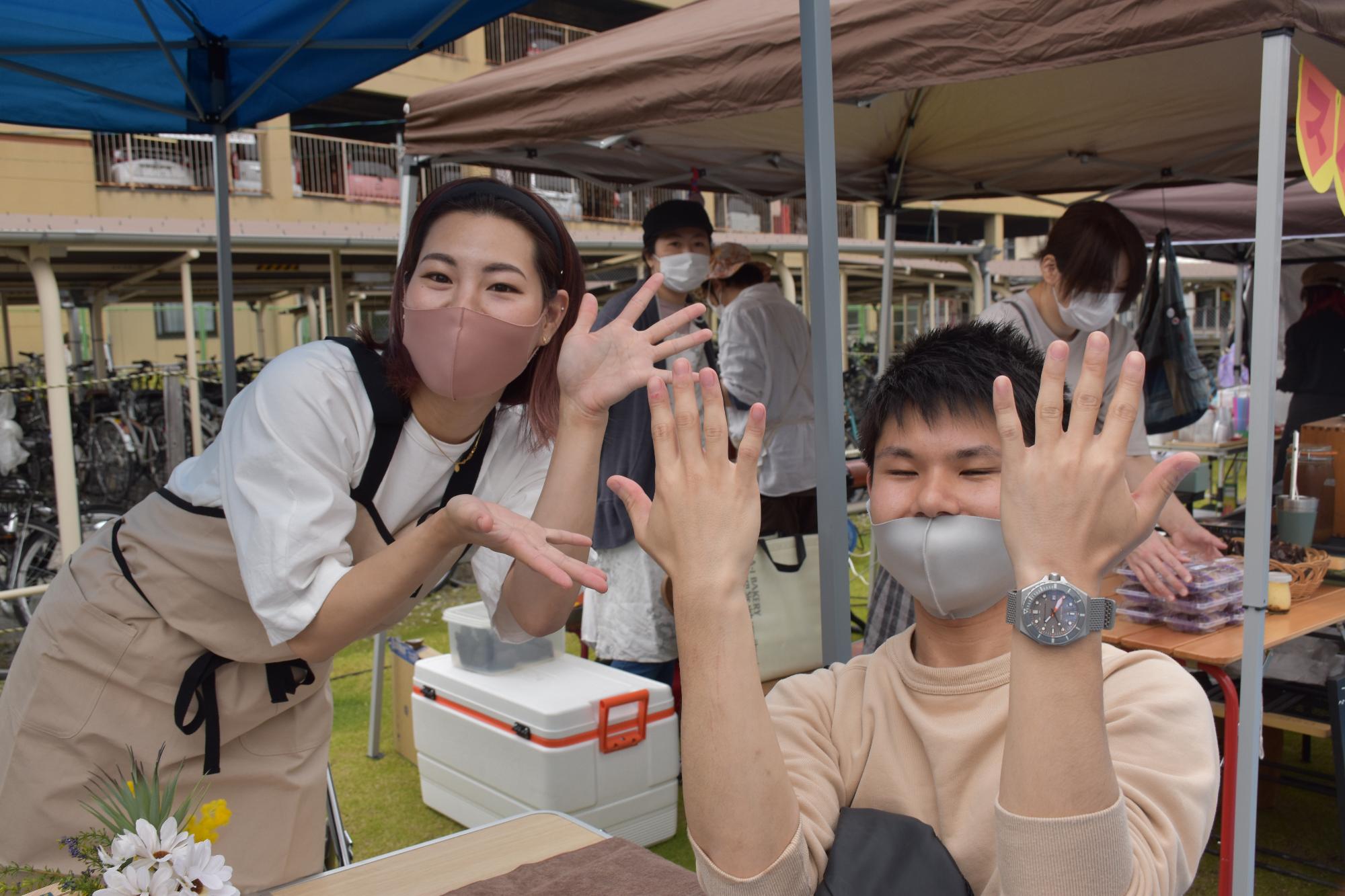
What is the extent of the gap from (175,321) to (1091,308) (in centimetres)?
2189

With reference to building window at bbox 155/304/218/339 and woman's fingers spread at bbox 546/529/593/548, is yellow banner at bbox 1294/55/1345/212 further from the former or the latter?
building window at bbox 155/304/218/339

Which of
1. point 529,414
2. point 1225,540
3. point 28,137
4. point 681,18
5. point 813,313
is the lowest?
point 1225,540

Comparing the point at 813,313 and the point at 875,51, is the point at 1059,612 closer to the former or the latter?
the point at 813,313

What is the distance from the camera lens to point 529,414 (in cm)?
179

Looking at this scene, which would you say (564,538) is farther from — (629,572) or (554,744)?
(629,572)

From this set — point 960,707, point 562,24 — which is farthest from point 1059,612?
point 562,24

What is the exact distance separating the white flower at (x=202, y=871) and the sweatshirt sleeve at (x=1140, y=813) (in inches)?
30.7

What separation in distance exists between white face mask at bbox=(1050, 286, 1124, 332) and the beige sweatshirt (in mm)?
1846

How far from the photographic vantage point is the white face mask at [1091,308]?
2971 mm

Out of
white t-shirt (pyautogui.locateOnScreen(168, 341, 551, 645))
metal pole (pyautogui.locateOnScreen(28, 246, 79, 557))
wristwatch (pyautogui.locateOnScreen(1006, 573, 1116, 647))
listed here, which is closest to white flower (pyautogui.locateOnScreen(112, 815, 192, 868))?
white t-shirt (pyautogui.locateOnScreen(168, 341, 551, 645))

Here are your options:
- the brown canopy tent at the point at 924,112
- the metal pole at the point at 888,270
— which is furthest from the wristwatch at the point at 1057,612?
the metal pole at the point at 888,270

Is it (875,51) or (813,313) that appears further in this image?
(875,51)

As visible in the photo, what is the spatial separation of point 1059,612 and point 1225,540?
8.50 feet

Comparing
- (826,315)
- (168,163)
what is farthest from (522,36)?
(826,315)
